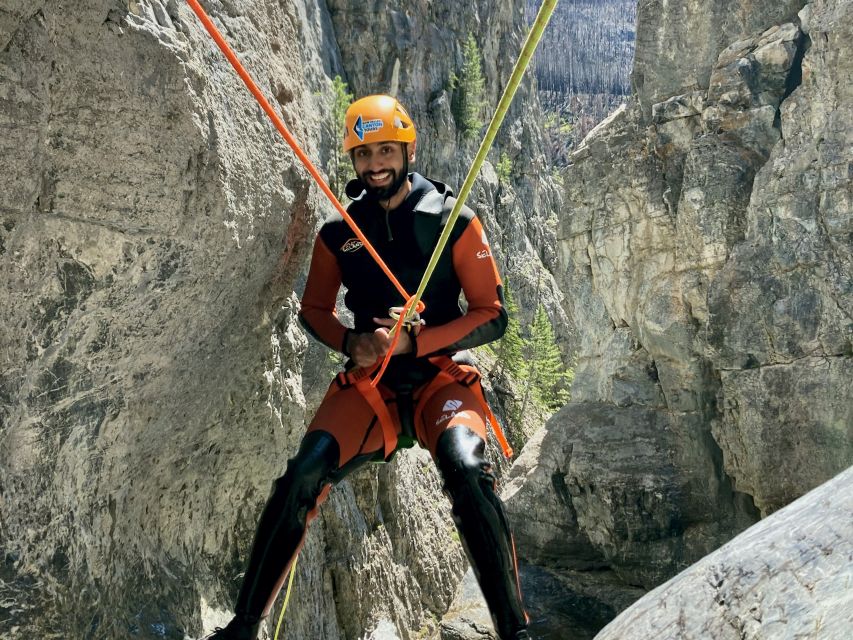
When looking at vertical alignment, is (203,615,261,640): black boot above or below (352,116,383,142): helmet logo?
below

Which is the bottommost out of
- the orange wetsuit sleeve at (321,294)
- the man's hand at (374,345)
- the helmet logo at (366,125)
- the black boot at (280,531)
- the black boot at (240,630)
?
the black boot at (240,630)

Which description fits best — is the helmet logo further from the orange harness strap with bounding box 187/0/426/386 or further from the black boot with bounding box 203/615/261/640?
the black boot with bounding box 203/615/261/640

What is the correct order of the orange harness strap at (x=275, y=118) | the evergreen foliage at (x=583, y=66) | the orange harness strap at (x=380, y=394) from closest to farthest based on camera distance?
the orange harness strap at (x=275, y=118), the orange harness strap at (x=380, y=394), the evergreen foliage at (x=583, y=66)

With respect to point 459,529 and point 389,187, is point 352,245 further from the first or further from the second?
point 459,529

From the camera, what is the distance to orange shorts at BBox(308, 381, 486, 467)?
3.65m

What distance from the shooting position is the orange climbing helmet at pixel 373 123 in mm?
3902

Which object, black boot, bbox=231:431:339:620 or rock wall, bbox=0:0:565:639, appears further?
black boot, bbox=231:431:339:620

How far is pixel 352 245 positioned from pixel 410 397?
0.91m

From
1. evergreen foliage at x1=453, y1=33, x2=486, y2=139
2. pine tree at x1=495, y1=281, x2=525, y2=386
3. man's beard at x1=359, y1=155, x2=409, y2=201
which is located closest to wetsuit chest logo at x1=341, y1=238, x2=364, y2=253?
man's beard at x1=359, y1=155, x2=409, y2=201

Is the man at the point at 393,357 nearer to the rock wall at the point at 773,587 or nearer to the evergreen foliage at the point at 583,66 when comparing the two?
the rock wall at the point at 773,587

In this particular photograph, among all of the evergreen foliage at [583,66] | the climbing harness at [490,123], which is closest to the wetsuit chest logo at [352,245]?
the climbing harness at [490,123]

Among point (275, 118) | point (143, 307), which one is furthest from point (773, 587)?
point (143, 307)

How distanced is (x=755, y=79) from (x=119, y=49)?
12059 mm

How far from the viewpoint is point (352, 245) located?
4.06 metres
